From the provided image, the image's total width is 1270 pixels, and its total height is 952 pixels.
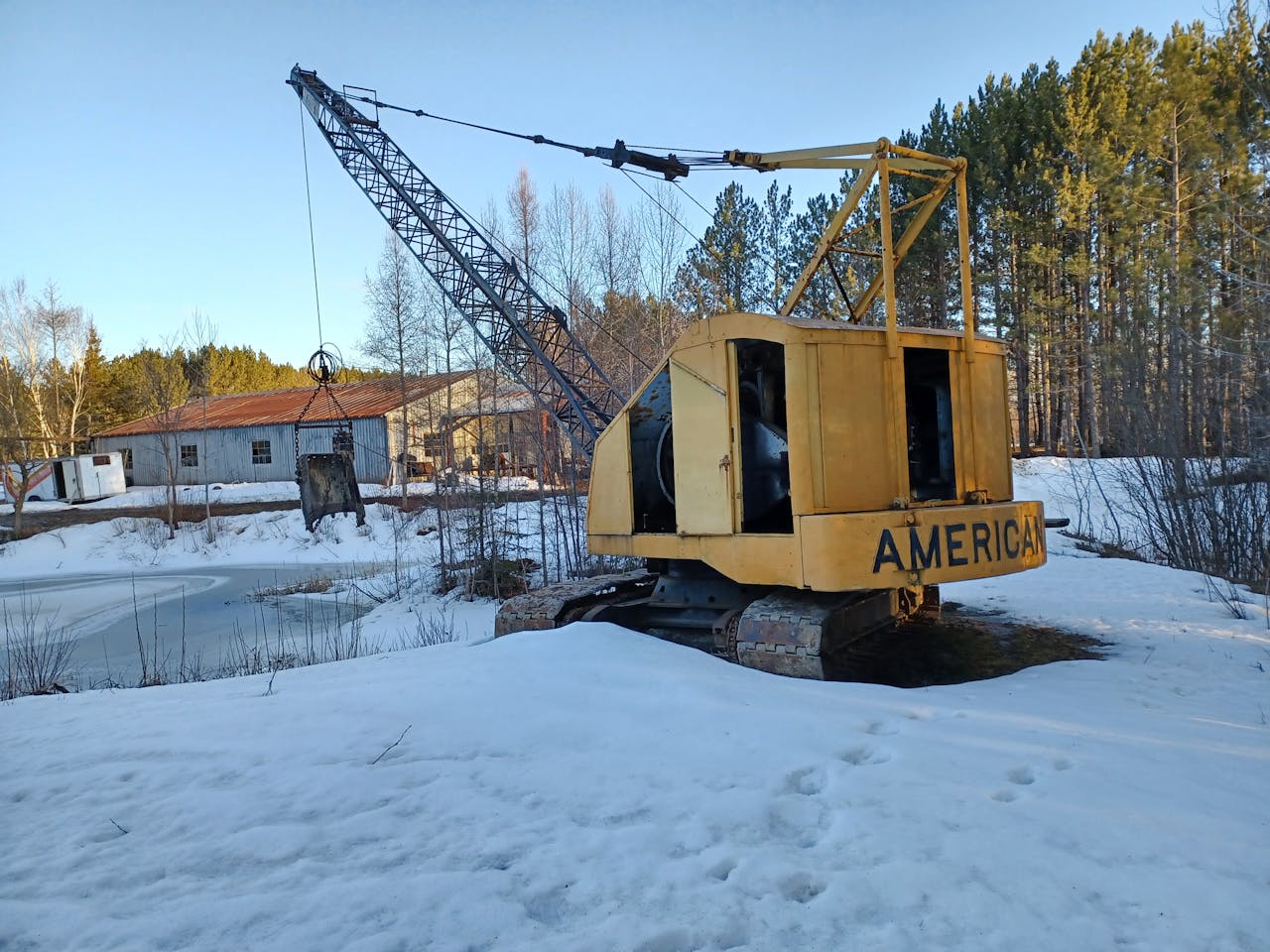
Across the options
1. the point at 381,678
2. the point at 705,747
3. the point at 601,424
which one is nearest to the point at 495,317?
the point at 601,424

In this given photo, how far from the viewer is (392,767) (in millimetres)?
3031

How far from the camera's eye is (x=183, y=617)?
397 inches

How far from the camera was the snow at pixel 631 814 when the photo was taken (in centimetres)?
211

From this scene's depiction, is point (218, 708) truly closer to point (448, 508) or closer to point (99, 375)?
point (448, 508)

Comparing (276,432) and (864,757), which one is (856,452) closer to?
(864,757)

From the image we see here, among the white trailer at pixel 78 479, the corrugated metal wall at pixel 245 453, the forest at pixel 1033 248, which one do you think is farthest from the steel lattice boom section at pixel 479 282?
the white trailer at pixel 78 479

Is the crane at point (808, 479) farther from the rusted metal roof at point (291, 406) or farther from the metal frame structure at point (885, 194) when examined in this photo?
the rusted metal roof at point (291, 406)

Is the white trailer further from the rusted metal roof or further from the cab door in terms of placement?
the cab door

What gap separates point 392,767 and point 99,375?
5685cm

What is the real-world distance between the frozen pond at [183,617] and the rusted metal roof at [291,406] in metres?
12.7

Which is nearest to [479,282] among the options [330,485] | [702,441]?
[330,485]

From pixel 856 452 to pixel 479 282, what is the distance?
55.1ft

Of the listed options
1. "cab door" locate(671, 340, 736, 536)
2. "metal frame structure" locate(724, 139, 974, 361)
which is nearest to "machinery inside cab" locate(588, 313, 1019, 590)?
"cab door" locate(671, 340, 736, 536)

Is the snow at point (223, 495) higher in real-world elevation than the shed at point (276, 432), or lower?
lower
